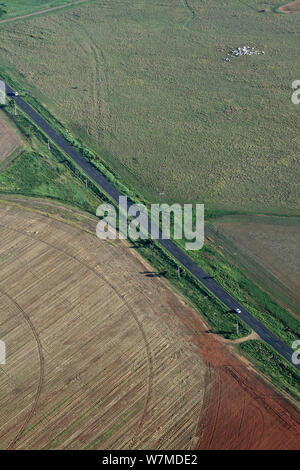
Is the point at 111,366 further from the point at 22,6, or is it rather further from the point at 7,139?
the point at 22,6

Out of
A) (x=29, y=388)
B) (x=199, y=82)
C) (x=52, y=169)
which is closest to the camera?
(x=29, y=388)

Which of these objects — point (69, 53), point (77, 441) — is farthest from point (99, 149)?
point (77, 441)

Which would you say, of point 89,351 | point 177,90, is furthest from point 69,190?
point 177,90

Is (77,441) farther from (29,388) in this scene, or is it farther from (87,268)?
(87,268)

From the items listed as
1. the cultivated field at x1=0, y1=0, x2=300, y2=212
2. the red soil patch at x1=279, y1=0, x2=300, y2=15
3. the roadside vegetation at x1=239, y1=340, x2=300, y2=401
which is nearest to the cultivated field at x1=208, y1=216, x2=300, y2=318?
the cultivated field at x1=0, y1=0, x2=300, y2=212

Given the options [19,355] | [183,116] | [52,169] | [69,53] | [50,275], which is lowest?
[19,355]

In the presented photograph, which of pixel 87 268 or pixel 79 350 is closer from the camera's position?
pixel 79 350

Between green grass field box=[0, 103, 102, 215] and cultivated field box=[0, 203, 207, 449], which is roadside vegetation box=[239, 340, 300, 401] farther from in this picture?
green grass field box=[0, 103, 102, 215]

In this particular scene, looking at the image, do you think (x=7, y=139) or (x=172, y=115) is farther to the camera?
(x=172, y=115)
